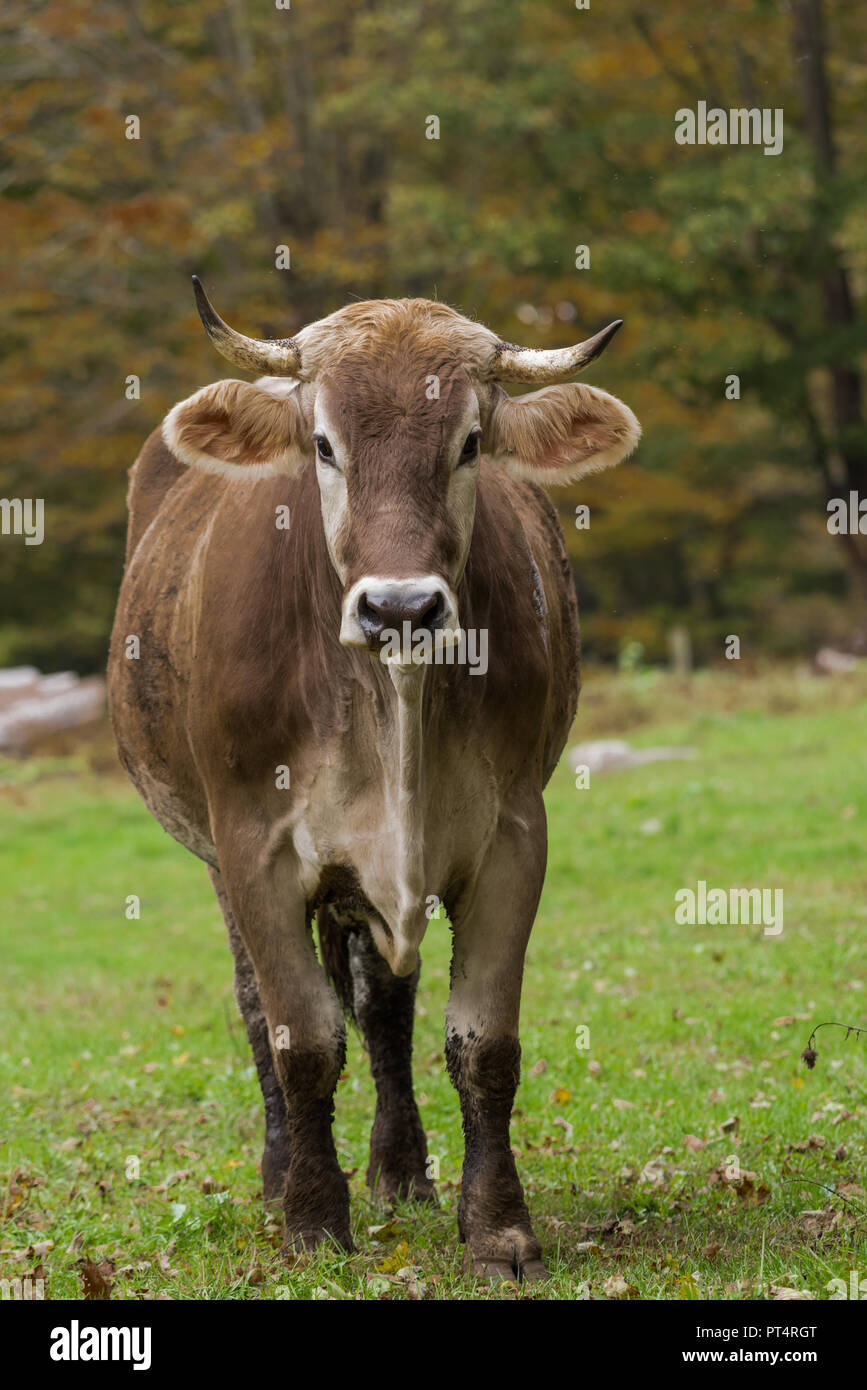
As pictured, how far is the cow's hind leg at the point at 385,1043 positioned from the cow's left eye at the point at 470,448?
194cm

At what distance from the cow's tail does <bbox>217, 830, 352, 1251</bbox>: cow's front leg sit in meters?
0.73

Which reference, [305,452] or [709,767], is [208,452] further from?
[709,767]

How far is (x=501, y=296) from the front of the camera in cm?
2239

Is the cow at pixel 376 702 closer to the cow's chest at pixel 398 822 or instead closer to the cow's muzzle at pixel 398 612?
the cow's chest at pixel 398 822

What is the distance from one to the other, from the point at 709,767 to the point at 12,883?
6.39 meters

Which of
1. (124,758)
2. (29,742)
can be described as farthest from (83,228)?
(124,758)

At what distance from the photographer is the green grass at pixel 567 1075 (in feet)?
16.4

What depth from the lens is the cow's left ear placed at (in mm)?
4852

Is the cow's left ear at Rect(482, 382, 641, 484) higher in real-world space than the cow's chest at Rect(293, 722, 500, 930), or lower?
higher

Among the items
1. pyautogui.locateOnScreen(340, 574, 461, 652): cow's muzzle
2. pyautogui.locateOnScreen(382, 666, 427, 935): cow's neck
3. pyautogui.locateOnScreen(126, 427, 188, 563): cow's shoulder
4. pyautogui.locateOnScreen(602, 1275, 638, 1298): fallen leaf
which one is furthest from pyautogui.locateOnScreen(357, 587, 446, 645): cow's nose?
pyautogui.locateOnScreen(126, 427, 188, 563): cow's shoulder

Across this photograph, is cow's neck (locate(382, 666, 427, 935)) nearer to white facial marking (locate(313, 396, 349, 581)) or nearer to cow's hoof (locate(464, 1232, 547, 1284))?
white facial marking (locate(313, 396, 349, 581))

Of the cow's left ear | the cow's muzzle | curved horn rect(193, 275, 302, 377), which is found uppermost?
curved horn rect(193, 275, 302, 377)

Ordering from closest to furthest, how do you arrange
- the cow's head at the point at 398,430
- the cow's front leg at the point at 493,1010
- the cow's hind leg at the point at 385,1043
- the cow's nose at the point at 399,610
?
1. the cow's nose at the point at 399,610
2. the cow's head at the point at 398,430
3. the cow's front leg at the point at 493,1010
4. the cow's hind leg at the point at 385,1043

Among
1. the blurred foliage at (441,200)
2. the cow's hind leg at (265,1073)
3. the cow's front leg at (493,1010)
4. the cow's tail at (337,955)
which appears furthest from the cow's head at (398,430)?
the blurred foliage at (441,200)
